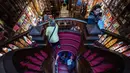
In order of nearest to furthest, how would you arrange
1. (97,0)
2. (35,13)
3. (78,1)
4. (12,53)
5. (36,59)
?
(12,53) → (36,59) → (97,0) → (35,13) → (78,1)

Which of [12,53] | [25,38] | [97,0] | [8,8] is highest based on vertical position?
[97,0]

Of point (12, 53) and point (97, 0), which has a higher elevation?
point (97, 0)

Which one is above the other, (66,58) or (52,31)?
(66,58)

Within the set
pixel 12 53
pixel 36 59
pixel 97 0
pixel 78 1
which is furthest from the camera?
pixel 78 1

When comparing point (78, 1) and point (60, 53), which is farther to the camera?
point (78, 1)

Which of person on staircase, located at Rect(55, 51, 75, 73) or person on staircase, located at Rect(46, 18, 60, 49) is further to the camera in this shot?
person on staircase, located at Rect(55, 51, 75, 73)

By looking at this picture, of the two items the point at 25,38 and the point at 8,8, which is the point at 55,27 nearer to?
the point at 25,38

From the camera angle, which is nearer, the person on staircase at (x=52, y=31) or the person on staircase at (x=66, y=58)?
the person on staircase at (x=52, y=31)

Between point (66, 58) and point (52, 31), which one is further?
point (66, 58)

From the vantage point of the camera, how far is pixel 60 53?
7.32 m

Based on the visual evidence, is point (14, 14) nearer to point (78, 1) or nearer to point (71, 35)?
point (71, 35)

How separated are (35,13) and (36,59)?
5.49 meters

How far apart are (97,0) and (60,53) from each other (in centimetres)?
425

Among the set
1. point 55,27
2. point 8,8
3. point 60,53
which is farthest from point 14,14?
point 55,27
